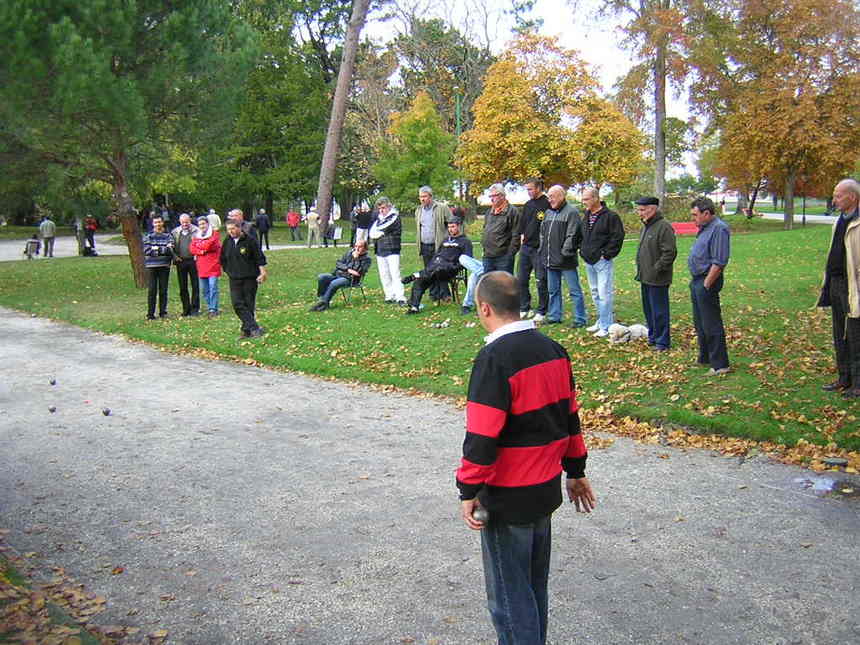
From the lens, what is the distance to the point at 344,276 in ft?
49.8

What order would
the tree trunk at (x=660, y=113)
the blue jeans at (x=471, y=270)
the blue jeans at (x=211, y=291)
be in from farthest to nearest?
the tree trunk at (x=660, y=113)
the blue jeans at (x=211, y=291)
the blue jeans at (x=471, y=270)

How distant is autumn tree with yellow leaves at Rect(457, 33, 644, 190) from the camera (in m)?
40.9

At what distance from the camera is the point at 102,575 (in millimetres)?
4531

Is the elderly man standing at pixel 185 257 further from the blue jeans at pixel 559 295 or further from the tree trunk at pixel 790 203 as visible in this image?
the tree trunk at pixel 790 203

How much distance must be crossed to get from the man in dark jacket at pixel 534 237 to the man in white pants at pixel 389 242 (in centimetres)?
312

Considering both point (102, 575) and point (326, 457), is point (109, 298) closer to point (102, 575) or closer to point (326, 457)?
point (326, 457)

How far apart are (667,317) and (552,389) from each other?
7.01 m

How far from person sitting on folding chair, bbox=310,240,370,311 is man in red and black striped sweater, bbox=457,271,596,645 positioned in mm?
11714

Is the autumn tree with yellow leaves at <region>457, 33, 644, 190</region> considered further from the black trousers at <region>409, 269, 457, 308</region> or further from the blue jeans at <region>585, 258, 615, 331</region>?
the blue jeans at <region>585, 258, 615, 331</region>

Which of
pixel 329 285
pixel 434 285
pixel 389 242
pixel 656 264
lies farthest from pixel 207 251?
pixel 656 264

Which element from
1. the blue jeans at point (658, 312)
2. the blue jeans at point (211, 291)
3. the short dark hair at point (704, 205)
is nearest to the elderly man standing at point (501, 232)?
the blue jeans at point (658, 312)

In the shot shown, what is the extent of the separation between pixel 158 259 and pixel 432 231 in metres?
5.16

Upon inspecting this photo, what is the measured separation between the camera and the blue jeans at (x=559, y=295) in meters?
11.2

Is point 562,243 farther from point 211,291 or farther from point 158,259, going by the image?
point 158,259
